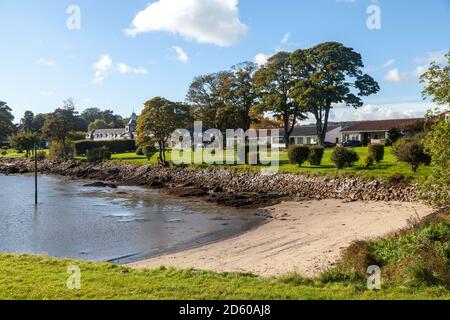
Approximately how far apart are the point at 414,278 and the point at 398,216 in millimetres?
13752

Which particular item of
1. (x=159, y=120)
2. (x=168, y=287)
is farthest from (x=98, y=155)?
(x=168, y=287)

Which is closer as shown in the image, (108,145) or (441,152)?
(441,152)

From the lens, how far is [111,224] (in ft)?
83.0

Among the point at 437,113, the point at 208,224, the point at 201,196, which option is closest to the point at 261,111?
the point at 201,196

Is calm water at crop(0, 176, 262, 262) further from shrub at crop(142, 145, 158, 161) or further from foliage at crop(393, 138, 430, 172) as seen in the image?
shrub at crop(142, 145, 158, 161)

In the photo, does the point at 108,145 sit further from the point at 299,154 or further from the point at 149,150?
the point at 299,154

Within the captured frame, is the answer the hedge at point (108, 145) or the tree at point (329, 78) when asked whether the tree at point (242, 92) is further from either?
the hedge at point (108, 145)

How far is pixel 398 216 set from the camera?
22.8 metres

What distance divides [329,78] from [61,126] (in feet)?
155

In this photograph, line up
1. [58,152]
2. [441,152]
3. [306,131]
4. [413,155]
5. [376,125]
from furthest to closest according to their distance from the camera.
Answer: [306,131], [58,152], [376,125], [413,155], [441,152]

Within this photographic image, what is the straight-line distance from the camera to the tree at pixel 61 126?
2918 inches

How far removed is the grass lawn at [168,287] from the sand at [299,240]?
2625 mm

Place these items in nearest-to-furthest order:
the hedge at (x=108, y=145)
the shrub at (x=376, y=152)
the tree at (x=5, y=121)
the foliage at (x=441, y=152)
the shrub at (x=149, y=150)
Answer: the foliage at (x=441, y=152)
the shrub at (x=376, y=152)
the shrub at (x=149, y=150)
the hedge at (x=108, y=145)
the tree at (x=5, y=121)

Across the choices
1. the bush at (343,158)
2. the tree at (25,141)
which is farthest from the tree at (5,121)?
the bush at (343,158)
